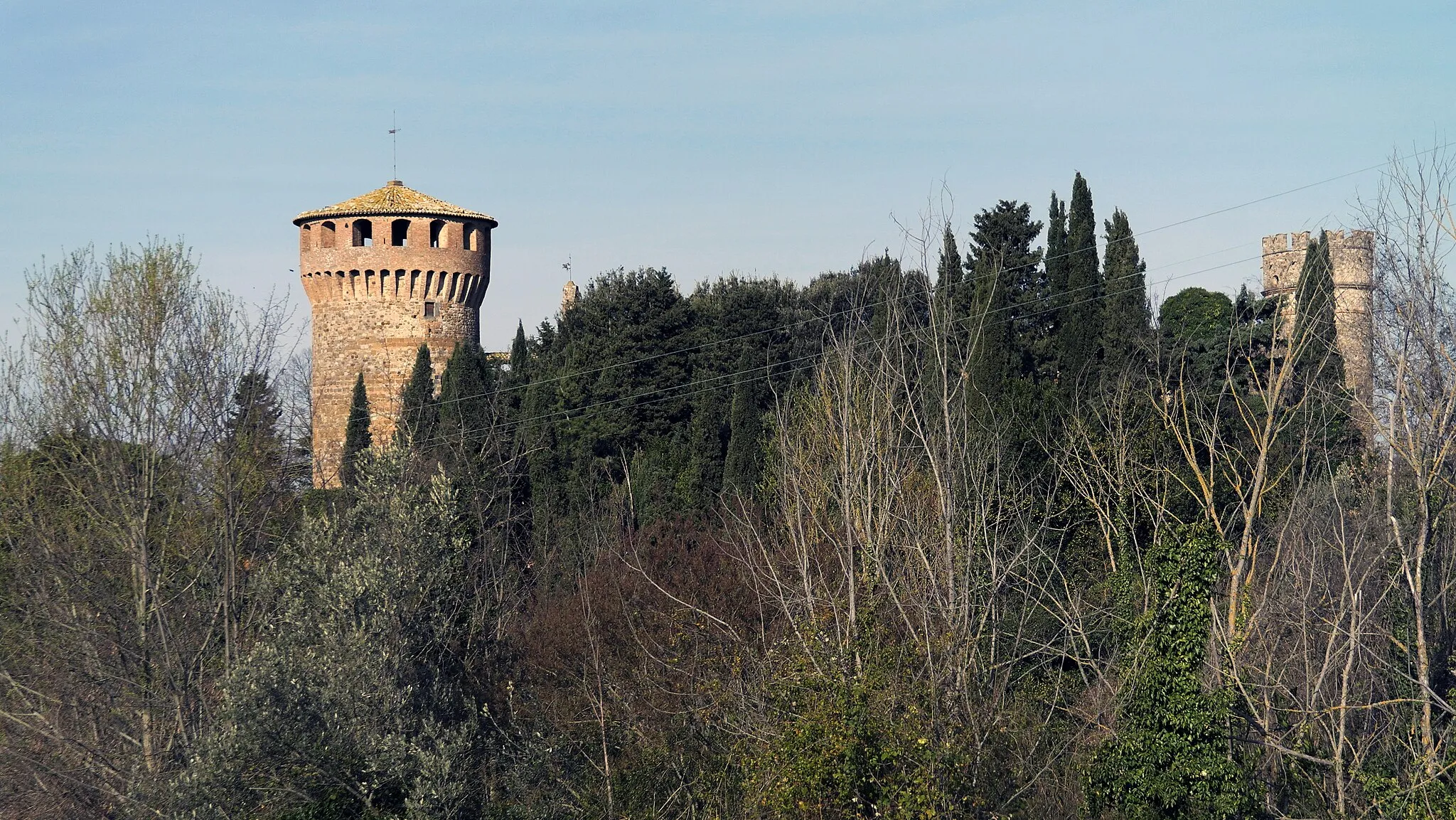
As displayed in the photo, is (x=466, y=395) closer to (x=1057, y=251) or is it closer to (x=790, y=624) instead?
(x=1057, y=251)

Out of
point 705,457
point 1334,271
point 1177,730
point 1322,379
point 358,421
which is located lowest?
point 1177,730

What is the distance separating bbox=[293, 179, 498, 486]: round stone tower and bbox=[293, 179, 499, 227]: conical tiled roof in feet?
0.08

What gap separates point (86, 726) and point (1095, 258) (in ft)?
60.7

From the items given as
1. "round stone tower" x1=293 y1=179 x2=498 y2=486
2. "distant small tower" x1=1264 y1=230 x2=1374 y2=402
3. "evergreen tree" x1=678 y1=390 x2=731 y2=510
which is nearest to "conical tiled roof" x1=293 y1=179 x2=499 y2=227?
"round stone tower" x1=293 y1=179 x2=498 y2=486

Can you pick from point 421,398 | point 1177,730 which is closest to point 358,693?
point 1177,730

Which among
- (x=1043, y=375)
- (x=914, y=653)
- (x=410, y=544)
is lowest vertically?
(x=914, y=653)

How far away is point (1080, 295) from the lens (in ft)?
83.2

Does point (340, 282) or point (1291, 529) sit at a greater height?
point (340, 282)

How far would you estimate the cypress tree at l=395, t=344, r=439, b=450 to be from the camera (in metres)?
30.1

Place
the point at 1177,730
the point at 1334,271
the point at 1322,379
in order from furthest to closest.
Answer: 1. the point at 1334,271
2. the point at 1322,379
3. the point at 1177,730

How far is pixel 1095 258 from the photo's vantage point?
25.6m

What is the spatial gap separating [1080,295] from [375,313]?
1750 cm

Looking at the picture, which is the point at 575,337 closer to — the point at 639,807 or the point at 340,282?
the point at 340,282

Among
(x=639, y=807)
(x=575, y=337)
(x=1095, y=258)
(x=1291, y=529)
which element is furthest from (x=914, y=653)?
(x=575, y=337)
